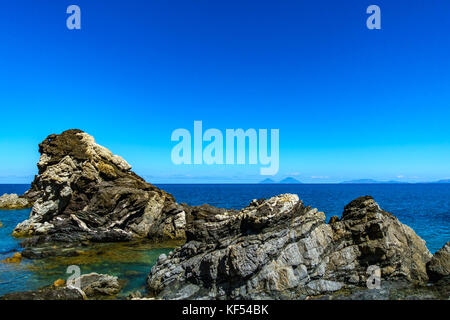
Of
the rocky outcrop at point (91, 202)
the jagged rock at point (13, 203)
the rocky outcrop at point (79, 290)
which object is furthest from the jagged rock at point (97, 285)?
the jagged rock at point (13, 203)

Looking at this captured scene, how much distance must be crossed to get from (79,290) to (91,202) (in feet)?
81.5

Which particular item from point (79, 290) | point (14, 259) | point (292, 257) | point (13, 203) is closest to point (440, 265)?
point (292, 257)

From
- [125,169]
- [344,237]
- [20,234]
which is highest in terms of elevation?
[125,169]

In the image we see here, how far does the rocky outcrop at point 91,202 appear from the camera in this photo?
3734 cm

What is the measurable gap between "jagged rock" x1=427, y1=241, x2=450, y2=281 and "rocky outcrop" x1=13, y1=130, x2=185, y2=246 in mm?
29039

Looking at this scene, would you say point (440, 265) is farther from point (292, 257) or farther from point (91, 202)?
point (91, 202)

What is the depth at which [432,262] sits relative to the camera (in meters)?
17.3

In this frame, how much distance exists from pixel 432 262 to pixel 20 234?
47109 mm

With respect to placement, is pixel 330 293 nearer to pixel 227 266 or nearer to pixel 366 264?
pixel 366 264

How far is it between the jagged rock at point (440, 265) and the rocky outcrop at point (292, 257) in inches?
18.8

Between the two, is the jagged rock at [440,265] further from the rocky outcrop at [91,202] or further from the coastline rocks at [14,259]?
the coastline rocks at [14,259]

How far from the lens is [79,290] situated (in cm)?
1775

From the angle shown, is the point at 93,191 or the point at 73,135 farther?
the point at 73,135

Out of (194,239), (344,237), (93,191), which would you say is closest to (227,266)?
(194,239)
